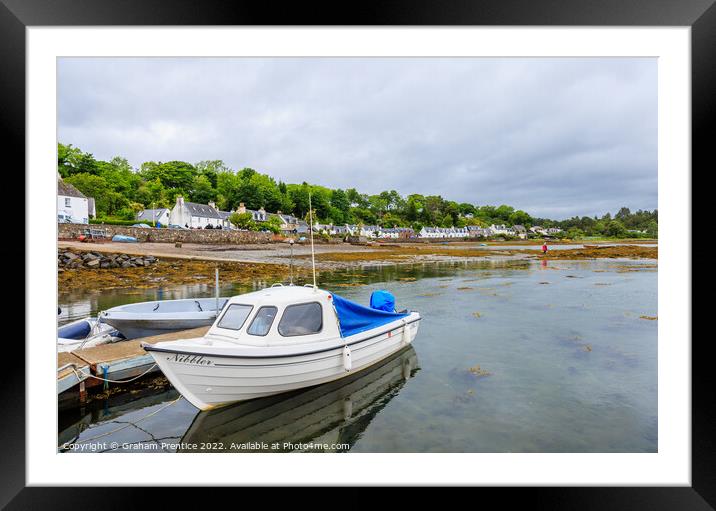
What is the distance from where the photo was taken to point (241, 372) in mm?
4234

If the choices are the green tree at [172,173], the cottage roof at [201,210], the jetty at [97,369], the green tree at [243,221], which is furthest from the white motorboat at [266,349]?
the green tree at [243,221]

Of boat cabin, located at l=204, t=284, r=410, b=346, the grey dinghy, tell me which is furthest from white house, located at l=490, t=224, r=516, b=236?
boat cabin, located at l=204, t=284, r=410, b=346

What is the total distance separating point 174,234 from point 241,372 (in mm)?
19850

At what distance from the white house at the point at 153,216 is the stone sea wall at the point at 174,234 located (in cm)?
51

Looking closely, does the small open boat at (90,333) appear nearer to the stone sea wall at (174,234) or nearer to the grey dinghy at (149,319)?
the grey dinghy at (149,319)

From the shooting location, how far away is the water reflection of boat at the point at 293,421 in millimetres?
4168

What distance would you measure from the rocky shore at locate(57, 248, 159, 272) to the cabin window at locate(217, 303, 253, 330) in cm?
1283

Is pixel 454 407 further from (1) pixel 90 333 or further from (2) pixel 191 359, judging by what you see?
(1) pixel 90 333

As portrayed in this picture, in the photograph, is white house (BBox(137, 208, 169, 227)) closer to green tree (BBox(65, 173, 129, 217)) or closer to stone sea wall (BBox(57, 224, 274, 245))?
stone sea wall (BBox(57, 224, 274, 245))

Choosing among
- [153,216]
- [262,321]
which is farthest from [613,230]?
[153,216]
